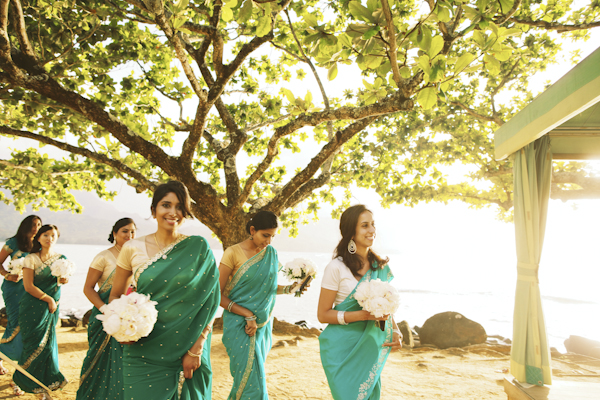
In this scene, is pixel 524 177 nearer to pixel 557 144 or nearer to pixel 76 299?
pixel 557 144

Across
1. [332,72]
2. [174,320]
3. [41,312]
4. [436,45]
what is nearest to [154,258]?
[174,320]

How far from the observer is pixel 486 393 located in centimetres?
467

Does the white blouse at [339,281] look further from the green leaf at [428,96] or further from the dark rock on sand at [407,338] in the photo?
the dark rock on sand at [407,338]

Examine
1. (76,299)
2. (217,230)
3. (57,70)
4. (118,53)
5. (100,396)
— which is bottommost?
(76,299)

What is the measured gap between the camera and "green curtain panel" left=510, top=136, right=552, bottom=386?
3711mm

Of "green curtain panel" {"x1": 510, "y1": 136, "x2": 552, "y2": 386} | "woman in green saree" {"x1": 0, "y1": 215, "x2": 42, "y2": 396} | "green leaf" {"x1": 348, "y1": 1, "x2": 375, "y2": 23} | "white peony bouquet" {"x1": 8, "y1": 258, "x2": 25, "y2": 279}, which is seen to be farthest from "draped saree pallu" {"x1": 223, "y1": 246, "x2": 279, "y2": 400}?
"woman in green saree" {"x1": 0, "y1": 215, "x2": 42, "y2": 396}

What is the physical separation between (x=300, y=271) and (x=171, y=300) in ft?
5.63

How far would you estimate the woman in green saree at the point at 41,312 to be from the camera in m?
4.21

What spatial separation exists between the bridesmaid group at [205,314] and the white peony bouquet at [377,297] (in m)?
0.12

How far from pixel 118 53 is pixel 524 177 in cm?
671

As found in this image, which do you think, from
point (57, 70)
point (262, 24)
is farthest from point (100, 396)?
point (57, 70)

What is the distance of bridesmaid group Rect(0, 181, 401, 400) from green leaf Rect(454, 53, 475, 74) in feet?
3.94

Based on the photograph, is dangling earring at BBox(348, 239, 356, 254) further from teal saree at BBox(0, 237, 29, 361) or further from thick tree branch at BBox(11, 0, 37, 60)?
thick tree branch at BBox(11, 0, 37, 60)

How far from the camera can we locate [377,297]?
2492mm
